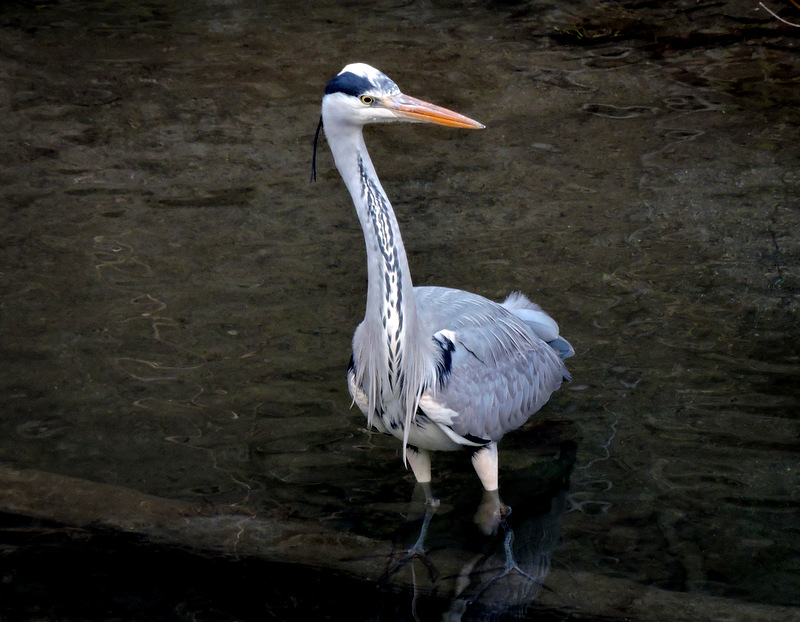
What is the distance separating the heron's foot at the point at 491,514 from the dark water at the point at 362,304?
0.18 ft

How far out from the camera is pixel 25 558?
3803 mm

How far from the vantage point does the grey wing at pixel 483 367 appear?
12.7 ft

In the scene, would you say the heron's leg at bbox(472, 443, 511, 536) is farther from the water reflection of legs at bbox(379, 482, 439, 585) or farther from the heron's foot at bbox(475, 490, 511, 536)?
the water reflection of legs at bbox(379, 482, 439, 585)

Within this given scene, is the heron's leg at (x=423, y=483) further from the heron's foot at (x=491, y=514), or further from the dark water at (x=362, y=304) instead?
the heron's foot at (x=491, y=514)

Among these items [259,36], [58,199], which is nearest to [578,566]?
[58,199]

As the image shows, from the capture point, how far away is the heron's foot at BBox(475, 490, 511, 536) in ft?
13.3

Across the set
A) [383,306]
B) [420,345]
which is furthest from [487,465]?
[383,306]

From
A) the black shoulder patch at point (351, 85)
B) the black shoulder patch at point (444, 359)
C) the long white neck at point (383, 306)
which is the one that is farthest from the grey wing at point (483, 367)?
the black shoulder patch at point (351, 85)

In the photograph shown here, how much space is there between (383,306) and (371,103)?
0.75 m

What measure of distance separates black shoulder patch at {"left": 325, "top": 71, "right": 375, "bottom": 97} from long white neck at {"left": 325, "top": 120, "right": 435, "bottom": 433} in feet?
0.44

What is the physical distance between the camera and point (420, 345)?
3.79m

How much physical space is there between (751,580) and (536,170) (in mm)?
3598

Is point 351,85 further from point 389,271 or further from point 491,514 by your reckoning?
point 491,514

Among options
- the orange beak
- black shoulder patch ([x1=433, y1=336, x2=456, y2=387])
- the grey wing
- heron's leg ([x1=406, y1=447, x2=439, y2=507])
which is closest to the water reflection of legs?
heron's leg ([x1=406, y1=447, x2=439, y2=507])
